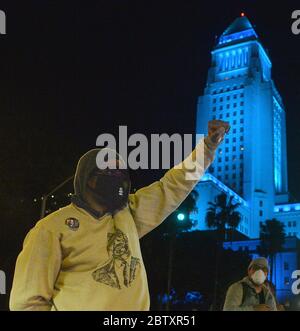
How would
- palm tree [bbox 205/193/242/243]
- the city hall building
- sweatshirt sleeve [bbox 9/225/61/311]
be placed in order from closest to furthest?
sweatshirt sleeve [bbox 9/225/61/311] < palm tree [bbox 205/193/242/243] < the city hall building

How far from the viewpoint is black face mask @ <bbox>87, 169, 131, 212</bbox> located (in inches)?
76.2

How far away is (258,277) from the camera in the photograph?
284 centimetres

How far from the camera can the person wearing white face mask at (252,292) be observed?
2.80 metres

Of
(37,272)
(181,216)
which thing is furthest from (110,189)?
(181,216)

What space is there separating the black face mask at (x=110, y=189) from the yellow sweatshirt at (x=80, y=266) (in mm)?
47

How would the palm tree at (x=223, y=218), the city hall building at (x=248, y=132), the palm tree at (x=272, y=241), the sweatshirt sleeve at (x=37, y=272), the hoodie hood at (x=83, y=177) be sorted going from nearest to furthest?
the sweatshirt sleeve at (x=37, y=272) → the hoodie hood at (x=83, y=177) → the palm tree at (x=223, y=218) → the palm tree at (x=272, y=241) → the city hall building at (x=248, y=132)

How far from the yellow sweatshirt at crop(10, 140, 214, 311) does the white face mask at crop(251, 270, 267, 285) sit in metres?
1.10

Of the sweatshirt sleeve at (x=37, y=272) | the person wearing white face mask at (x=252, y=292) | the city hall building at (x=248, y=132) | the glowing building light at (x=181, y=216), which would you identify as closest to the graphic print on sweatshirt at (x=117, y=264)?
the sweatshirt sleeve at (x=37, y=272)

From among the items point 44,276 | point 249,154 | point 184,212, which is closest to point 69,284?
point 44,276

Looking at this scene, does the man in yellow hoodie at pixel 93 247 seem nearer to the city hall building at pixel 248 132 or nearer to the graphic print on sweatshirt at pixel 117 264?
the graphic print on sweatshirt at pixel 117 264

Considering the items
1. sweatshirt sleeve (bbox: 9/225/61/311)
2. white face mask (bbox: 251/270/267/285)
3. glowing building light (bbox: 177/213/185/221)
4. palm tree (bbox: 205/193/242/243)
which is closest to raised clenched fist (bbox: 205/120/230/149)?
sweatshirt sleeve (bbox: 9/225/61/311)

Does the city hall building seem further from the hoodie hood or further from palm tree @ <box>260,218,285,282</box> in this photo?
the hoodie hood

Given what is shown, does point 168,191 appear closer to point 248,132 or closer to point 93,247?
point 93,247
